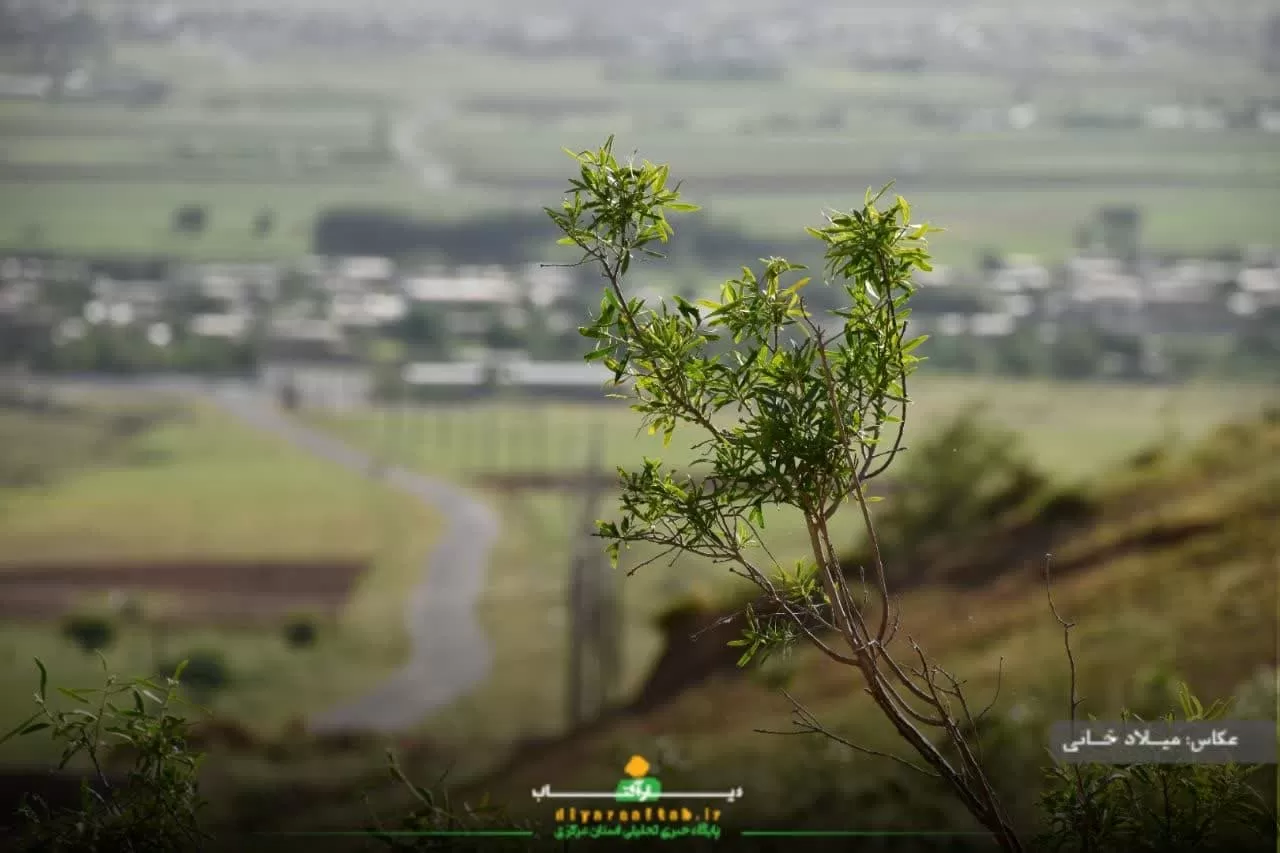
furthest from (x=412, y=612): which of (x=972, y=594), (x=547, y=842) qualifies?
(x=972, y=594)

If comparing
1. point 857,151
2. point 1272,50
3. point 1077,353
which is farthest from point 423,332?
point 1272,50

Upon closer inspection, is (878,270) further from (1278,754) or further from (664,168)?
(1278,754)

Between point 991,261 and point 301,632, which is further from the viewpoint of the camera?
point 991,261

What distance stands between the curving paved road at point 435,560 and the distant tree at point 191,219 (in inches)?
18.3

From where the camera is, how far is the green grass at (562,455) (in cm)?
452

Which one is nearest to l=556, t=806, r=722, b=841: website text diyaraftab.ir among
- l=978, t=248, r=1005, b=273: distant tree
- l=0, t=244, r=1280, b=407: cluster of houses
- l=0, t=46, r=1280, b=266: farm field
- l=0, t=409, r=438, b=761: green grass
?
l=0, t=409, r=438, b=761: green grass

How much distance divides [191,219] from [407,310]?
2.31 ft

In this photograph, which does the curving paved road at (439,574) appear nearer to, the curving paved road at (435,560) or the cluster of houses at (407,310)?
the curving paved road at (435,560)

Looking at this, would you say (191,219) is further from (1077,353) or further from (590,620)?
(1077,353)

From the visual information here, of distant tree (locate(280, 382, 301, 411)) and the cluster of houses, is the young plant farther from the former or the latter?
distant tree (locate(280, 382, 301, 411))

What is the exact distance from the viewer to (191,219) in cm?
451

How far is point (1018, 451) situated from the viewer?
4613mm

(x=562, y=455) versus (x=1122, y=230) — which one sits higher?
(x=1122, y=230)

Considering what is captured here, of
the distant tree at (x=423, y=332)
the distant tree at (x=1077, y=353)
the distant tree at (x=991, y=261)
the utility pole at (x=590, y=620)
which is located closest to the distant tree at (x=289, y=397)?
the distant tree at (x=423, y=332)
